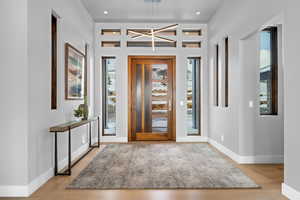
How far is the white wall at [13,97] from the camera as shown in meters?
2.83

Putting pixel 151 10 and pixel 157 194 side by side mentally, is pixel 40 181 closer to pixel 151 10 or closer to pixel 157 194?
pixel 157 194

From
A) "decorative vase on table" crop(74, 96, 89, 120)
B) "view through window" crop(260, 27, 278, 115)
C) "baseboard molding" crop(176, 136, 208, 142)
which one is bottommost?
"baseboard molding" crop(176, 136, 208, 142)

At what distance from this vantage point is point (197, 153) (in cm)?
516

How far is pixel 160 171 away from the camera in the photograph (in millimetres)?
3828

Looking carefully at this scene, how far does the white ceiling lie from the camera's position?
5.36 m

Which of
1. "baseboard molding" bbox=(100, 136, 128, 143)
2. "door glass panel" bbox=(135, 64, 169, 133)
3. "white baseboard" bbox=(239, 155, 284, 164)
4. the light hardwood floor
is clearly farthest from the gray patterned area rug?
"door glass panel" bbox=(135, 64, 169, 133)

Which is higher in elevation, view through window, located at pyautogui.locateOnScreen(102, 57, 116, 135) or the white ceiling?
the white ceiling

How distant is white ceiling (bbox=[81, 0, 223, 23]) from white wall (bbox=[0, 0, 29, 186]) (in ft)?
8.92

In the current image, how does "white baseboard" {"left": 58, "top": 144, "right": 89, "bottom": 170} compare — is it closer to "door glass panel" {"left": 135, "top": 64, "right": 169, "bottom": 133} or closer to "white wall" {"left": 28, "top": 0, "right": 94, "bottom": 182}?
"white wall" {"left": 28, "top": 0, "right": 94, "bottom": 182}

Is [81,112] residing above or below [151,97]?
below

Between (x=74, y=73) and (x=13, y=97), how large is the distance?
6.42ft

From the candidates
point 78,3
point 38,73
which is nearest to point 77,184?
point 38,73

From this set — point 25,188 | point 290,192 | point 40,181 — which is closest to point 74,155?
point 40,181

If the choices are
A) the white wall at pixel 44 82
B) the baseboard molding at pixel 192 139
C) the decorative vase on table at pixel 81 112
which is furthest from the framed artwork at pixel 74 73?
the baseboard molding at pixel 192 139
